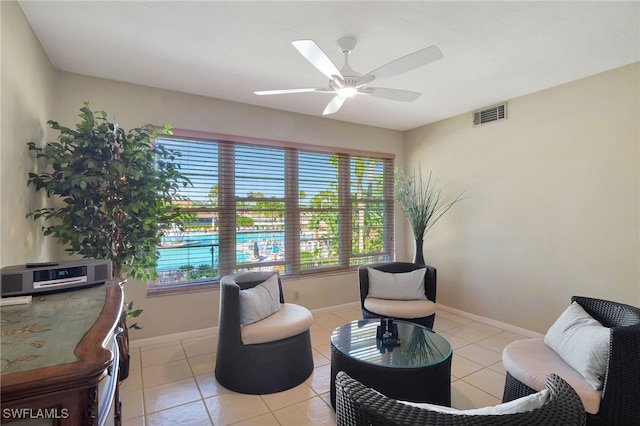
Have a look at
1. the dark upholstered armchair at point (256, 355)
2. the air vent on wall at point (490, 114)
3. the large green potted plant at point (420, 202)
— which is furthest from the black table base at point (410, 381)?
the air vent on wall at point (490, 114)

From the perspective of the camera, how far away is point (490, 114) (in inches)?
152

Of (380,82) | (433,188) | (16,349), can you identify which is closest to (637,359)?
(16,349)

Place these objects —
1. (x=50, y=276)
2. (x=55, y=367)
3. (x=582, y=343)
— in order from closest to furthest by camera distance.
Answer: (x=55, y=367) < (x=50, y=276) < (x=582, y=343)

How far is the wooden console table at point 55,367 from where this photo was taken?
2.44 feet

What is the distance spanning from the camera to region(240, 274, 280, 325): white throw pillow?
251cm

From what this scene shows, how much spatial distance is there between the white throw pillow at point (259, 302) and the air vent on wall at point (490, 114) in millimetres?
3247

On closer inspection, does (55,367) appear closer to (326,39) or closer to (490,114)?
(326,39)

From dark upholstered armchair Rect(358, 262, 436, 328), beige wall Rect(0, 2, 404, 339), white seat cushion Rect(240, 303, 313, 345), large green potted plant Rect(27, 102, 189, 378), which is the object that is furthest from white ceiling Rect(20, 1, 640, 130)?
white seat cushion Rect(240, 303, 313, 345)

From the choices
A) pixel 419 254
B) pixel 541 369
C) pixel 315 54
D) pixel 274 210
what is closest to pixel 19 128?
pixel 315 54

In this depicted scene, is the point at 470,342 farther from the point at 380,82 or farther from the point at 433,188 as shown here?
the point at 380,82

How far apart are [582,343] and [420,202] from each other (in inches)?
115

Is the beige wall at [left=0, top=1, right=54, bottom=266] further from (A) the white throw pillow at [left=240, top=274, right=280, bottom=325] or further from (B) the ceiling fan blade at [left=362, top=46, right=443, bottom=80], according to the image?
A: (B) the ceiling fan blade at [left=362, top=46, right=443, bottom=80]

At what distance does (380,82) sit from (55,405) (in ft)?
10.8

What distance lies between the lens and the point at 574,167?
A: 10.3 ft
